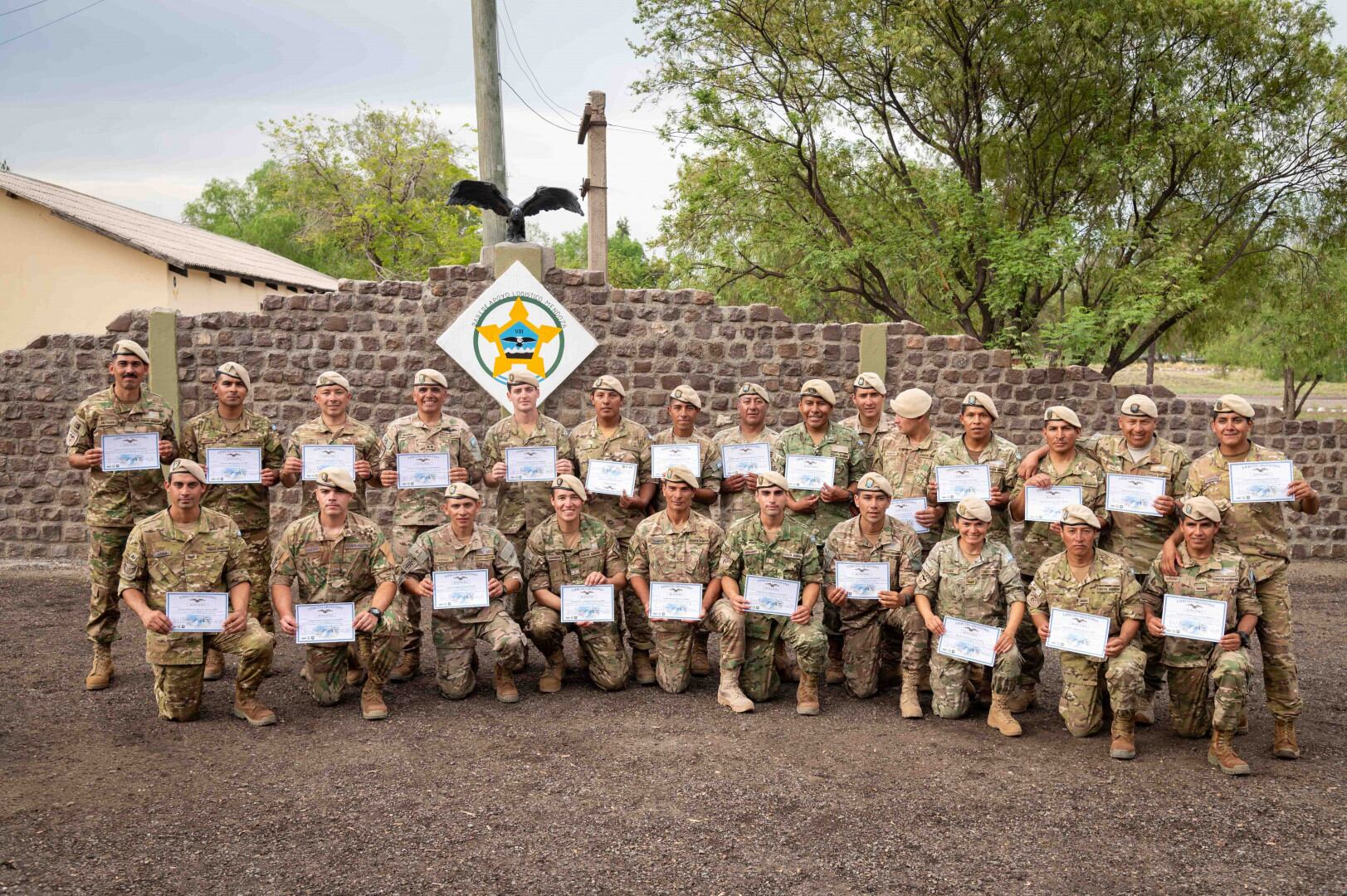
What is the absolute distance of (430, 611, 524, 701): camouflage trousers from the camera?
6.20m

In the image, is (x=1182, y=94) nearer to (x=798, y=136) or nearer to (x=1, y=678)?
(x=798, y=136)

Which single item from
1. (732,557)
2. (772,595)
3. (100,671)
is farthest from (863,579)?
(100,671)

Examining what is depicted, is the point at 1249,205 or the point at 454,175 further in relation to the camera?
the point at 454,175

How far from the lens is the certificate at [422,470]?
6.80 m

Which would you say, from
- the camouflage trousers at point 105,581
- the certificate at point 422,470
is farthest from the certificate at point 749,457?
the camouflage trousers at point 105,581

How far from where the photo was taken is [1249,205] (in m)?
14.7

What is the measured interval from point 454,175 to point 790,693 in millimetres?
24144

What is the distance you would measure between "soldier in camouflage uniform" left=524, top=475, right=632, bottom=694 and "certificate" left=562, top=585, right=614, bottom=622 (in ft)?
0.18

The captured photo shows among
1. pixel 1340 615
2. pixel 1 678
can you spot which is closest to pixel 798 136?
pixel 1340 615

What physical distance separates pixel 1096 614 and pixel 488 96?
870cm

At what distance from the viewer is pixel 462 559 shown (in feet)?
20.6

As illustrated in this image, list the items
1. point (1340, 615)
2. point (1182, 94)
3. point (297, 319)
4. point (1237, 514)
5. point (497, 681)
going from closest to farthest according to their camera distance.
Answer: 1. point (1237, 514)
2. point (497, 681)
3. point (1340, 615)
4. point (297, 319)
5. point (1182, 94)

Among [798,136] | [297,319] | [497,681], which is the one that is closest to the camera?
[497,681]

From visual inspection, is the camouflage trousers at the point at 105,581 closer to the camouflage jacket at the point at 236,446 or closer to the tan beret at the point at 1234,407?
the camouflage jacket at the point at 236,446
